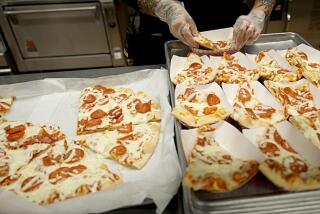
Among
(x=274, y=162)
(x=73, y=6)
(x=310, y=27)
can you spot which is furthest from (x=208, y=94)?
(x=310, y=27)

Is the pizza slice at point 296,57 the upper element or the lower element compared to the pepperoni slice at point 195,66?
lower

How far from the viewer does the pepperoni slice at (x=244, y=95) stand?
3.58 feet

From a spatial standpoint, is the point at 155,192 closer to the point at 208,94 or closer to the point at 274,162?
the point at 274,162

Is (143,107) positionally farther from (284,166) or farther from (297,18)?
(297,18)

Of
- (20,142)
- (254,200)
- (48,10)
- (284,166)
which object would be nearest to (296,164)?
(284,166)

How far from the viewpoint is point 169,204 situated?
83 cm

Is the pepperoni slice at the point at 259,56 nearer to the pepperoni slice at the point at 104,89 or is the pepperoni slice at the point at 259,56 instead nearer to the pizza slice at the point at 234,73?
→ the pizza slice at the point at 234,73

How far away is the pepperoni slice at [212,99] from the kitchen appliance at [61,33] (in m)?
1.75

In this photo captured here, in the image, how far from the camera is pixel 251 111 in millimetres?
1032

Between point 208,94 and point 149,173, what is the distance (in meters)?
0.42

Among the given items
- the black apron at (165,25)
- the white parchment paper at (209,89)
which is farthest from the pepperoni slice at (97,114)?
the black apron at (165,25)

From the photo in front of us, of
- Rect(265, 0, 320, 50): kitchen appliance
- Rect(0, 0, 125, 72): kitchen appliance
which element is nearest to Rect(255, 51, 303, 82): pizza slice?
Rect(265, 0, 320, 50): kitchen appliance

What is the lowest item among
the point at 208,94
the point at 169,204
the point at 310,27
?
the point at 310,27

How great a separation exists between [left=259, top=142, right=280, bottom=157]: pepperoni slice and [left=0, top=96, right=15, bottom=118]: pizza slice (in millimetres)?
1155
